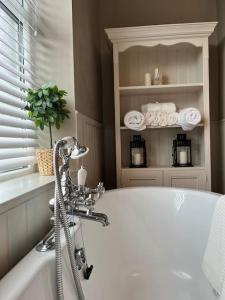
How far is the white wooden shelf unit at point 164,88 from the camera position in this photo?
75.6 inches

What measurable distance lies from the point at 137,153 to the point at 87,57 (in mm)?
776

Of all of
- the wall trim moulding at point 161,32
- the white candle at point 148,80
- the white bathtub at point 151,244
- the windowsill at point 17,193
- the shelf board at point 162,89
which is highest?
the wall trim moulding at point 161,32

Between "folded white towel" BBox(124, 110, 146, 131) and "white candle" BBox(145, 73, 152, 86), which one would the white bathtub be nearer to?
"folded white towel" BBox(124, 110, 146, 131)

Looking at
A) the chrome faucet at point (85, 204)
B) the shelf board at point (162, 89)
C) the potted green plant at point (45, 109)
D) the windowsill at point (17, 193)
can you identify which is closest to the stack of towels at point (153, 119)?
the shelf board at point (162, 89)

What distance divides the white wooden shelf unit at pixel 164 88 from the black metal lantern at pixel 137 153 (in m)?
0.07

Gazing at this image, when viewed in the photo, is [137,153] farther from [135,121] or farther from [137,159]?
[135,121]

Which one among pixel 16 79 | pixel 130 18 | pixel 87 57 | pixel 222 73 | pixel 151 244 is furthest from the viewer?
pixel 130 18

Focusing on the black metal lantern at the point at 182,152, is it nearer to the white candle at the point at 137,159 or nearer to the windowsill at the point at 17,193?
the white candle at the point at 137,159

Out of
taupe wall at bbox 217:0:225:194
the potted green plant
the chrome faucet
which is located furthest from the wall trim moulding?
the chrome faucet

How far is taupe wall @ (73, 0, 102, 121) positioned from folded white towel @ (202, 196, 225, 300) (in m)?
0.87

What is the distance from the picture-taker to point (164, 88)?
2.02 m

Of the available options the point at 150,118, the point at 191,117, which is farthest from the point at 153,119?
the point at 191,117

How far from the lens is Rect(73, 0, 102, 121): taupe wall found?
152cm

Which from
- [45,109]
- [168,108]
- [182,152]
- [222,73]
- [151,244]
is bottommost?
[151,244]
